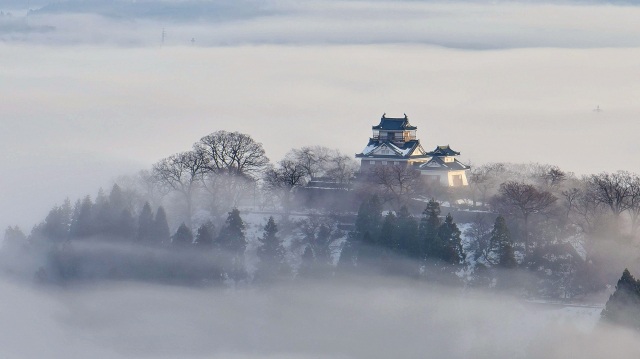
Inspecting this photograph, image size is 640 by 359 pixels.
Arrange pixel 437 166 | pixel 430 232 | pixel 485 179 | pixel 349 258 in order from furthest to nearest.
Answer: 1. pixel 437 166
2. pixel 485 179
3. pixel 349 258
4. pixel 430 232

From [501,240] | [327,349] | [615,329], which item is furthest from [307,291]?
[615,329]

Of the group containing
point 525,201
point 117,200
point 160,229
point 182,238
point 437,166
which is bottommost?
point 182,238

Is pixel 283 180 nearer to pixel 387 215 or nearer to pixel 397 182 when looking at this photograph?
pixel 397 182

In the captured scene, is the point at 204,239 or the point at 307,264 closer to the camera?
the point at 307,264

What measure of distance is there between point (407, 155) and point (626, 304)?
27.4 meters

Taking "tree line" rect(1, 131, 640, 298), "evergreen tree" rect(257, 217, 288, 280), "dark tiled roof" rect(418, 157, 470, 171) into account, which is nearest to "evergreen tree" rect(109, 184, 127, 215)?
"tree line" rect(1, 131, 640, 298)

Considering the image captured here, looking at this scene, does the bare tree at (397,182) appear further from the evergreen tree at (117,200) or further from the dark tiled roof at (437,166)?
the evergreen tree at (117,200)

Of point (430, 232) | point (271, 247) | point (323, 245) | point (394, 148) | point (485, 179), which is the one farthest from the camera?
point (394, 148)

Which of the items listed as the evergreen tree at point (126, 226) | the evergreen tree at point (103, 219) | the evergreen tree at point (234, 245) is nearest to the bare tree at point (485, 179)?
the evergreen tree at point (234, 245)

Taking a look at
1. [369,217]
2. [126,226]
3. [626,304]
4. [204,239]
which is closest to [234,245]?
[204,239]

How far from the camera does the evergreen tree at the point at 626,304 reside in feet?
207

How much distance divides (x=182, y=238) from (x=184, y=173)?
829 cm

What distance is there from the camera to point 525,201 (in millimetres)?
74625

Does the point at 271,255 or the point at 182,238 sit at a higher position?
the point at 182,238
